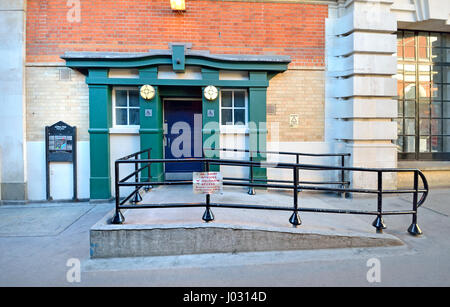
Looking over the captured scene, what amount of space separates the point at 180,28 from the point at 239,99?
2285mm

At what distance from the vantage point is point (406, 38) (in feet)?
25.0

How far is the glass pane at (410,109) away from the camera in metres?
7.68

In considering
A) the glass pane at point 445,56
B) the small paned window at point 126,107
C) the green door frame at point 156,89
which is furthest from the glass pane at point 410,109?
the small paned window at point 126,107

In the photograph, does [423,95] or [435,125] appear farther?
[435,125]

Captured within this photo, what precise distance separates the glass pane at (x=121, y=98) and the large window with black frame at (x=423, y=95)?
7.47 metres

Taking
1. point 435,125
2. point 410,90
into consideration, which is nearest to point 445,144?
point 435,125

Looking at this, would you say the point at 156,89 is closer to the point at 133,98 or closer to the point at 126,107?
the point at 133,98

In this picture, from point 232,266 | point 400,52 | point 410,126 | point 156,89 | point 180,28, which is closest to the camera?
point 232,266

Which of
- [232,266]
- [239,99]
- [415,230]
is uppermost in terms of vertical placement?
[239,99]

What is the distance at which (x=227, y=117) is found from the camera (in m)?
7.07

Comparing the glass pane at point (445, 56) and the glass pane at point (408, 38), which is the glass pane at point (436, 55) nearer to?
the glass pane at point (445, 56)

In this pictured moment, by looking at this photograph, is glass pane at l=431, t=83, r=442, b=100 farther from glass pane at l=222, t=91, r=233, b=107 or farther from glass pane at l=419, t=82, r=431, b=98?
glass pane at l=222, t=91, r=233, b=107

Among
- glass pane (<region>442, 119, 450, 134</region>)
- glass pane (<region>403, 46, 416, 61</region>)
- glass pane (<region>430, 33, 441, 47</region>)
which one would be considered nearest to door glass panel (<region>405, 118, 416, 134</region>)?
glass pane (<region>442, 119, 450, 134</region>)

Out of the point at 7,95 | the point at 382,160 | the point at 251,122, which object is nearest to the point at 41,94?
the point at 7,95
